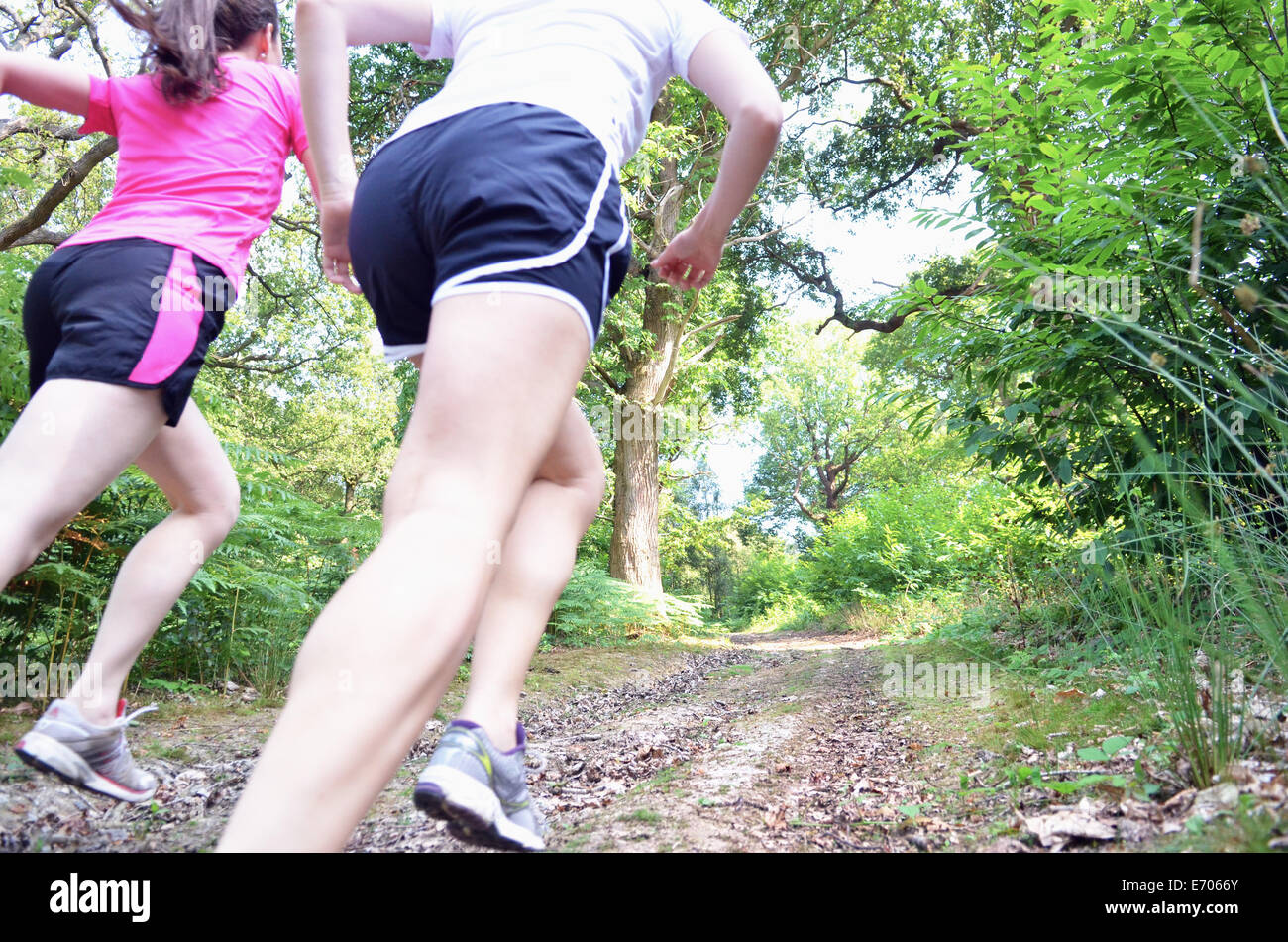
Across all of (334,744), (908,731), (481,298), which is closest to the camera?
(334,744)

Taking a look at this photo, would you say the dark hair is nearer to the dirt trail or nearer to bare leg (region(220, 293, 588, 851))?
bare leg (region(220, 293, 588, 851))

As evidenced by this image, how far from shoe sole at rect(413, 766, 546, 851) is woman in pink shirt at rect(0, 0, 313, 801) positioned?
94 centimetres

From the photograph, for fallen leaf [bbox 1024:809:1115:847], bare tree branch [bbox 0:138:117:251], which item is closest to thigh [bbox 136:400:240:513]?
fallen leaf [bbox 1024:809:1115:847]

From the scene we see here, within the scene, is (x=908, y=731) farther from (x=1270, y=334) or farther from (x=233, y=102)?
(x=233, y=102)

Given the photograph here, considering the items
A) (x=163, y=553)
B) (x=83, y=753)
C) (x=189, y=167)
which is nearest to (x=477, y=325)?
(x=189, y=167)

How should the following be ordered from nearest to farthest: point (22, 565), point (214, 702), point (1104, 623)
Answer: point (22, 565) < point (1104, 623) < point (214, 702)

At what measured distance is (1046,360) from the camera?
3.42m

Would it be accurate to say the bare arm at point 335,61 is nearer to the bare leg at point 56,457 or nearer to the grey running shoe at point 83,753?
the bare leg at point 56,457

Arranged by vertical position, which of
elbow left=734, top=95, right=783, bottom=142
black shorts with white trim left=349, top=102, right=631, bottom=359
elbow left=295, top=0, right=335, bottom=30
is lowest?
black shorts with white trim left=349, top=102, right=631, bottom=359

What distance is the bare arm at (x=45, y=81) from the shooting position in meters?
1.66

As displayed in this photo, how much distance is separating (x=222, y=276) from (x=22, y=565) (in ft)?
2.40

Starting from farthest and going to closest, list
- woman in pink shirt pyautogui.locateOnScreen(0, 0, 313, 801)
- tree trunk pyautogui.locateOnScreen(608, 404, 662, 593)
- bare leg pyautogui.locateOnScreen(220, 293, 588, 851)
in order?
tree trunk pyautogui.locateOnScreen(608, 404, 662, 593) < woman in pink shirt pyautogui.locateOnScreen(0, 0, 313, 801) < bare leg pyautogui.locateOnScreen(220, 293, 588, 851)

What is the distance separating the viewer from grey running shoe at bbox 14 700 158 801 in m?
1.60
